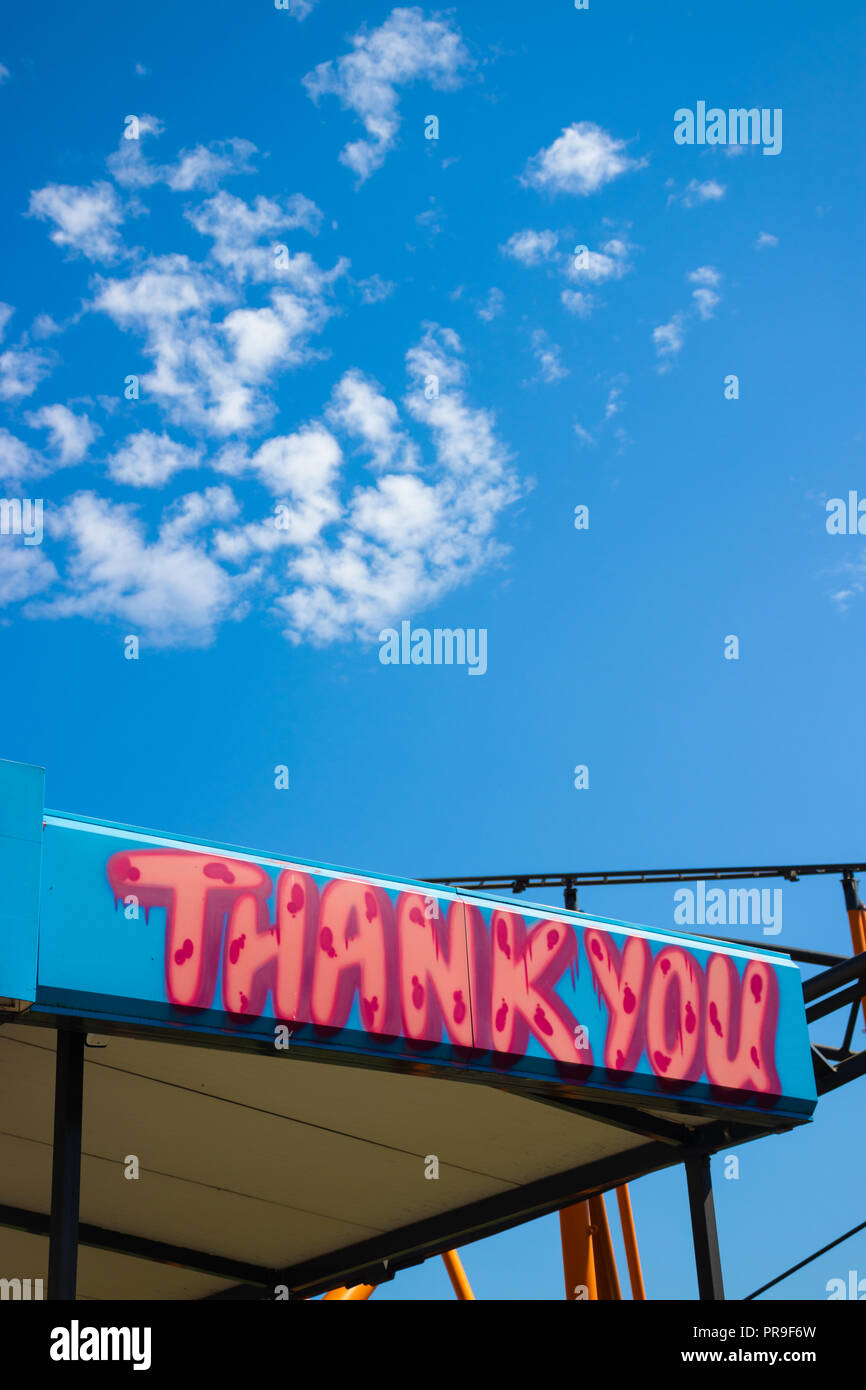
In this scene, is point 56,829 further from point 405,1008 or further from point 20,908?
point 405,1008

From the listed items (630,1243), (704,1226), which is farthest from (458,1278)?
(704,1226)

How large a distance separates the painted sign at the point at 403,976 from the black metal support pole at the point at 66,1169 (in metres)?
0.50

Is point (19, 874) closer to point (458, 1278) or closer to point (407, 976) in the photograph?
point (407, 976)

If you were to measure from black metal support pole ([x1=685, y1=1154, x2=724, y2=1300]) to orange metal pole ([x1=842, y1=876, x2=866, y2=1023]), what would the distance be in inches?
328

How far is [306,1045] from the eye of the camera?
840 centimetres

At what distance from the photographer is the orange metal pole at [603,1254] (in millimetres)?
17203

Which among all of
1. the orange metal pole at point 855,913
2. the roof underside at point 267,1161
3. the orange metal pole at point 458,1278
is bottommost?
the orange metal pole at point 458,1278

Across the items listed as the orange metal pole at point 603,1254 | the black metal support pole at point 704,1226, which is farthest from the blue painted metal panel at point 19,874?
the orange metal pole at point 603,1254

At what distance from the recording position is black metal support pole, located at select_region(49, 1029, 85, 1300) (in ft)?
24.2

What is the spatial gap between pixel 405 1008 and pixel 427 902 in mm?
705

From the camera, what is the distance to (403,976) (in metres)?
8.86

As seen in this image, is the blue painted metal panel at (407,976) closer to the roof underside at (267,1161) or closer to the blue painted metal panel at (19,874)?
the blue painted metal panel at (19,874)

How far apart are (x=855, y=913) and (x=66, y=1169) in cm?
1352
